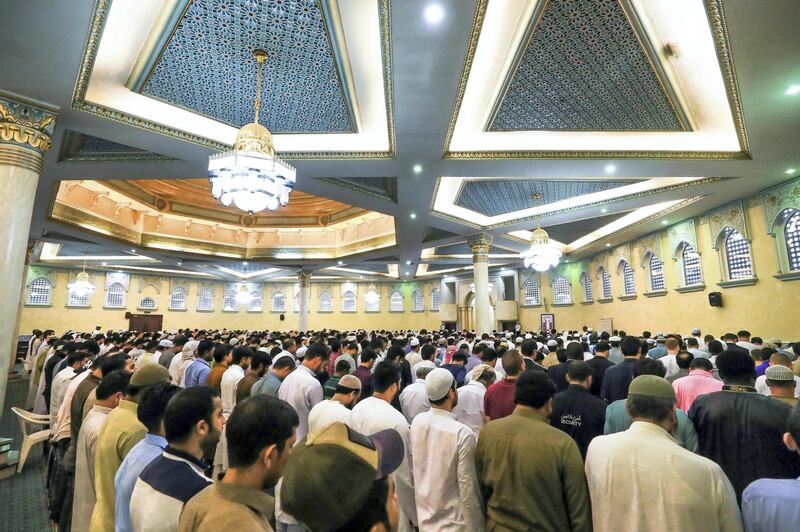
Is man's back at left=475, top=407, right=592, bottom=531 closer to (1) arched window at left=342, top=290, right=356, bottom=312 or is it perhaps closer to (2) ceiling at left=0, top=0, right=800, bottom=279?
(2) ceiling at left=0, top=0, right=800, bottom=279

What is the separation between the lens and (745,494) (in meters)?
1.46

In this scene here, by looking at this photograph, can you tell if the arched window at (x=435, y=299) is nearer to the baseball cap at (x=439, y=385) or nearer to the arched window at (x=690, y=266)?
the arched window at (x=690, y=266)

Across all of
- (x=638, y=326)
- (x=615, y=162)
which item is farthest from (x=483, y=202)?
(x=638, y=326)

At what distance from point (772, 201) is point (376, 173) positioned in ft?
24.9

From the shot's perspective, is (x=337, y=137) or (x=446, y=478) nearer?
(x=446, y=478)

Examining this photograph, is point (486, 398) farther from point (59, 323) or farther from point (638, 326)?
point (59, 323)

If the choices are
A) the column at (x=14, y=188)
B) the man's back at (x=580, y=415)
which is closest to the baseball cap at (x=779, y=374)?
the man's back at (x=580, y=415)

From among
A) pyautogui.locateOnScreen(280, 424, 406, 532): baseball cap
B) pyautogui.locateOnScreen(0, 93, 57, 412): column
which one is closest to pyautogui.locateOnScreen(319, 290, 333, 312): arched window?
pyautogui.locateOnScreen(0, 93, 57, 412): column

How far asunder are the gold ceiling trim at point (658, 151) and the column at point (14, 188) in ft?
15.6

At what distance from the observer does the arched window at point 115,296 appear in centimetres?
1941

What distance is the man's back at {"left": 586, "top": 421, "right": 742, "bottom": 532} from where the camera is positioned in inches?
57.8

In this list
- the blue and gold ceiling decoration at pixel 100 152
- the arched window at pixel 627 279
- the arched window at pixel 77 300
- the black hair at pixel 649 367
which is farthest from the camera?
the arched window at pixel 77 300

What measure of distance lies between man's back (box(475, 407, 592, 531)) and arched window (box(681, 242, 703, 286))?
35.4 ft

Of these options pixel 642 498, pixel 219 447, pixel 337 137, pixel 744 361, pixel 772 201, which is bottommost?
pixel 219 447
